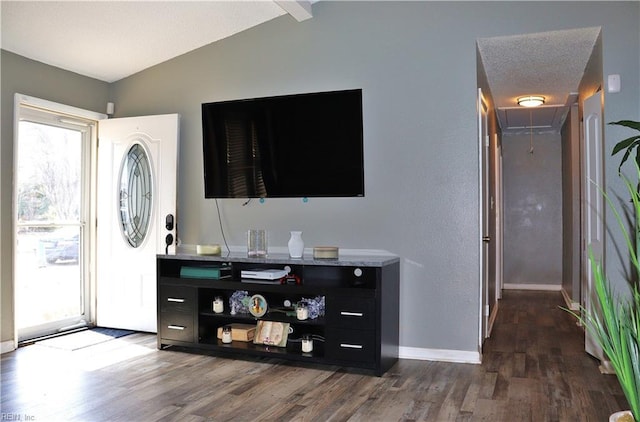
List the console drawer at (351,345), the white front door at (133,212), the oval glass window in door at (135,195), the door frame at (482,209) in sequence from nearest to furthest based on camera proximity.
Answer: the console drawer at (351,345) < the door frame at (482,209) < the white front door at (133,212) < the oval glass window in door at (135,195)

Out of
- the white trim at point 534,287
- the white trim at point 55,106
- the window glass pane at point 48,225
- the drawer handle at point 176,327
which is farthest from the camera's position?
the white trim at point 534,287

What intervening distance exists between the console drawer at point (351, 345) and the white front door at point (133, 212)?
5.94ft

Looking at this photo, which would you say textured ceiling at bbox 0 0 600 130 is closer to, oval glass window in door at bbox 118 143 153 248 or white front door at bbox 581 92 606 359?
white front door at bbox 581 92 606 359

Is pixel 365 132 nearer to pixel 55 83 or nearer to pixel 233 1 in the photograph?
pixel 233 1

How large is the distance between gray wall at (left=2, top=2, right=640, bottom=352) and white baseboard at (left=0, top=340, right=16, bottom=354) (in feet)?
4.10

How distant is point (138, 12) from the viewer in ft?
13.0

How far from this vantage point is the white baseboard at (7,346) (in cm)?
411

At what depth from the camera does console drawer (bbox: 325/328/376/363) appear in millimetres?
A: 3574

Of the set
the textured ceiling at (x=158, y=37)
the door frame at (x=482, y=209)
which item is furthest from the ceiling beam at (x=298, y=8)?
the door frame at (x=482, y=209)

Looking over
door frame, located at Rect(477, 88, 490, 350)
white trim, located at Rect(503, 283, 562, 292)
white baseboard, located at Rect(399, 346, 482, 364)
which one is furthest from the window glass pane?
white trim, located at Rect(503, 283, 562, 292)

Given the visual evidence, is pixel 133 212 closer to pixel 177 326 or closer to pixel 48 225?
pixel 48 225

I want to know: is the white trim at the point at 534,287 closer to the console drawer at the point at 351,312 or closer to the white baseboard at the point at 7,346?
the console drawer at the point at 351,312

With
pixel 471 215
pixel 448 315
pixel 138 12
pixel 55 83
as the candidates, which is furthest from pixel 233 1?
pixel 448 315

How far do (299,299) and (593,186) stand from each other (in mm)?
2376
